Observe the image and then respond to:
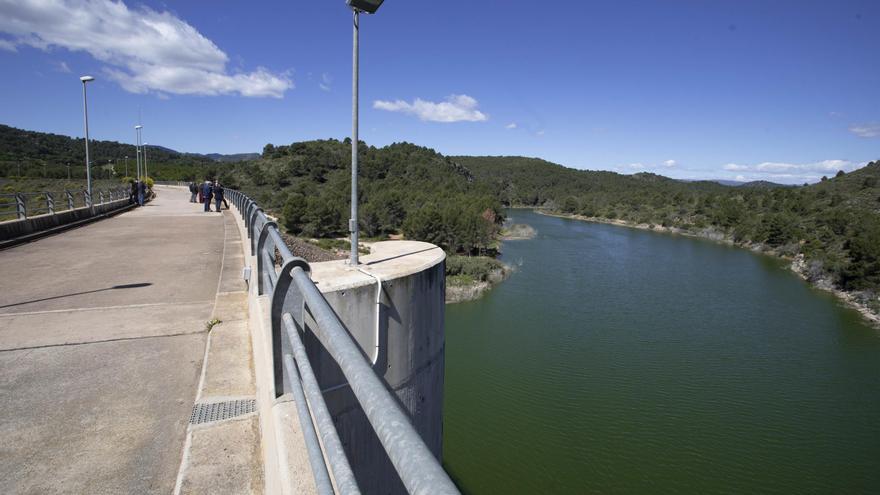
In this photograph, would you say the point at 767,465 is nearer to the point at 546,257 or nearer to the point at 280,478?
the point at 280,478

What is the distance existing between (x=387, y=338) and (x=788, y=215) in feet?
232

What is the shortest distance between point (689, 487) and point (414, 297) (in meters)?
13.2

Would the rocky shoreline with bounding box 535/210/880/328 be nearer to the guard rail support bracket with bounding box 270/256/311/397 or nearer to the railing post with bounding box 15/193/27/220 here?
the guard rail support bracket with bounding box 270/256/311/397

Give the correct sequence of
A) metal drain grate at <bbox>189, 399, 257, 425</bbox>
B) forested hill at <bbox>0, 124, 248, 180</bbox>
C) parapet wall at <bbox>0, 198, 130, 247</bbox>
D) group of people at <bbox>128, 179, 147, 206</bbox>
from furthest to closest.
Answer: forested hill at <bbox>0, 124, 248, 180</bbox> < group of people at <bbox>128, 179, 147, 206</bbox> < parapet wall at <bbox>0, 198, 130, 247</bbox> < metal drain grate at <bbox>189, 399, 257, 425</bbox>

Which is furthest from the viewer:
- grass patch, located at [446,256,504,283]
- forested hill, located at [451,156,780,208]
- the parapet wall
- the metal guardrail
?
forested hill, located at [451,156,780,208]

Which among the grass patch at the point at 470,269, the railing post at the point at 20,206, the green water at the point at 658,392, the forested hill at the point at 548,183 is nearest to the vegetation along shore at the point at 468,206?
the grass patch at the point at 470,269

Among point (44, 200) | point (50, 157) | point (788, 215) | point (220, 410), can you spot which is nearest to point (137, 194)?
point (44, 200)

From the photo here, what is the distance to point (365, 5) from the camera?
4.78 metres

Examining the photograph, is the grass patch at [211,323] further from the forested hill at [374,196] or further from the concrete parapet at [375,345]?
the forested hill at [374,196]

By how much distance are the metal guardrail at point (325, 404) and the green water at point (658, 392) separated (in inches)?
458

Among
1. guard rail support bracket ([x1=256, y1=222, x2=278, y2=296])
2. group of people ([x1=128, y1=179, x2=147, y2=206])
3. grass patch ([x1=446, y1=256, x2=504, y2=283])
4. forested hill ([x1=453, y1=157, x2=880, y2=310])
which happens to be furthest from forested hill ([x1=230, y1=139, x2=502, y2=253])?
guard rail support bracket ([x1=256, y1=222, x2=278, y2=296])

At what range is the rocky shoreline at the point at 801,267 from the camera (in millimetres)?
31513

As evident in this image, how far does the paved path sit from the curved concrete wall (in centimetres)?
113

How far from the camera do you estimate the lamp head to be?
4707 mm
